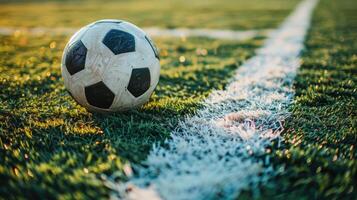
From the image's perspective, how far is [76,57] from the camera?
278cm

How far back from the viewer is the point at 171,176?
2096 mm

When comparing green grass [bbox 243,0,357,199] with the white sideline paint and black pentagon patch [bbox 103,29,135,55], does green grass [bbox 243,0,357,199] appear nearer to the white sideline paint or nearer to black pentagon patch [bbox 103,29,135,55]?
the white sideline paint

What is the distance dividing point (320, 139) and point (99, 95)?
173cm

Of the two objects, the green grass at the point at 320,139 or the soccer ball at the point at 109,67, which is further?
the soccer ball at the point at 109,67

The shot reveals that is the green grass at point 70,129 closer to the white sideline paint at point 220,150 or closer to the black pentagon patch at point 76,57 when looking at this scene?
the white sideline paint at point 220,150

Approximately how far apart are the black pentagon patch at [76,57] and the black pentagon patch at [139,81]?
1.35 ft

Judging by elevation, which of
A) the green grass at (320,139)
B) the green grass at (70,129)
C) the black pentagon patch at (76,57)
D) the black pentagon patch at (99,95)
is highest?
the black pentagon patch at (76,57)

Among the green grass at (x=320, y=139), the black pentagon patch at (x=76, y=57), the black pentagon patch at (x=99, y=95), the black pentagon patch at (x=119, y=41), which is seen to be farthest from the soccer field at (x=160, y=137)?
the black pentagon patch at (x=119, y=41)

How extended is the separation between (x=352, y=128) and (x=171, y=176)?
5.08 ft

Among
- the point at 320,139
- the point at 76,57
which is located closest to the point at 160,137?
the point at 76,57

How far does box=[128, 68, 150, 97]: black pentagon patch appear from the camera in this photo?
9.10ft

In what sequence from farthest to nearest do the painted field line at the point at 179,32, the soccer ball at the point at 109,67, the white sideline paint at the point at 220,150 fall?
the painted field line at the point at 179,32
the soccer ball at the point at 109,67
the white sideline paint at the point at 220,150

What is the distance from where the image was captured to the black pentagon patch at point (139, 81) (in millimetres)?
2773

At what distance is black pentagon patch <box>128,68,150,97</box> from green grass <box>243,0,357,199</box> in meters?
1.17
